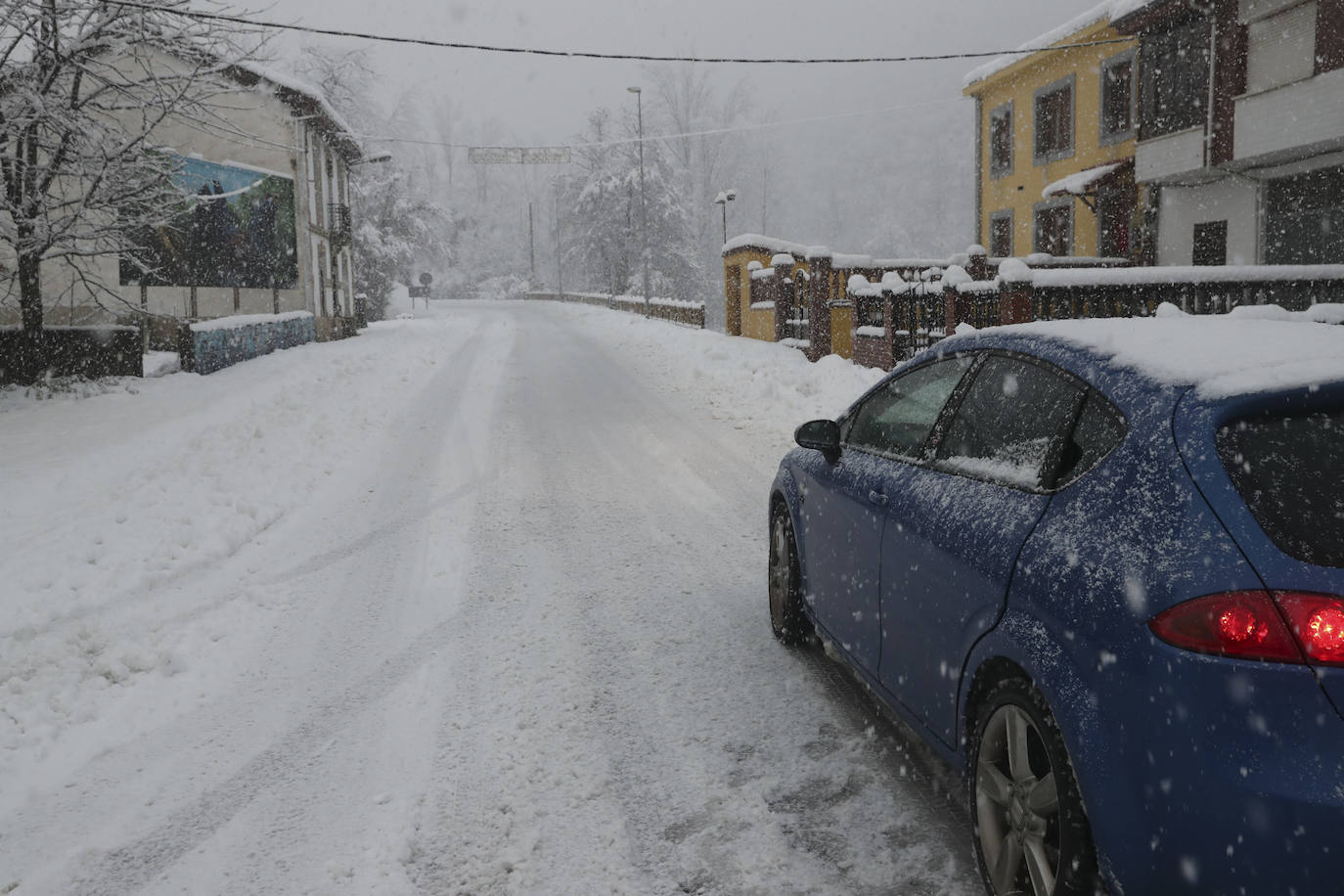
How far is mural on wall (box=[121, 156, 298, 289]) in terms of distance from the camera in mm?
24781

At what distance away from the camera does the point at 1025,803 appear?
2439 millimetres

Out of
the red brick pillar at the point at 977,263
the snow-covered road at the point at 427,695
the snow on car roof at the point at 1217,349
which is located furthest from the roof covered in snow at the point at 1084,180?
the snow on car roof at the point at 1217,349

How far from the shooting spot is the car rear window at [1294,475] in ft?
6.36

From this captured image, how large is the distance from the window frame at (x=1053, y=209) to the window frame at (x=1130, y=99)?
5.89 ft

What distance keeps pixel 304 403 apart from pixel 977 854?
12203mm

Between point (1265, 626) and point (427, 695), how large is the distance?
3.35m

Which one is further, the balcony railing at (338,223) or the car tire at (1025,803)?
the balcony railing at (338,223)

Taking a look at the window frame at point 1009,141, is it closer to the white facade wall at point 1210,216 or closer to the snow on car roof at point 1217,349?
the white facade wall at point 1210,216

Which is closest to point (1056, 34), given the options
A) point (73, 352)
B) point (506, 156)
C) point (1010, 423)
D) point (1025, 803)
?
point (73, 352)

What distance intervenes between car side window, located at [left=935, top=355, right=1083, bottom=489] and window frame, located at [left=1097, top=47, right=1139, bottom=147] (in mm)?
22194

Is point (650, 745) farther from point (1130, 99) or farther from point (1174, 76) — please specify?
point (1130, 99)

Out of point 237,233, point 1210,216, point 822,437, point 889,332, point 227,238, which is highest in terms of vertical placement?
point 237,233

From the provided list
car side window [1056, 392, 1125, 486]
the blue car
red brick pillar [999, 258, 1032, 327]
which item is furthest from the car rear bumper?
red brick pillar [999, 258, 1032, 327]

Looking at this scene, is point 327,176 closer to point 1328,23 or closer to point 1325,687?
point 1328,23
